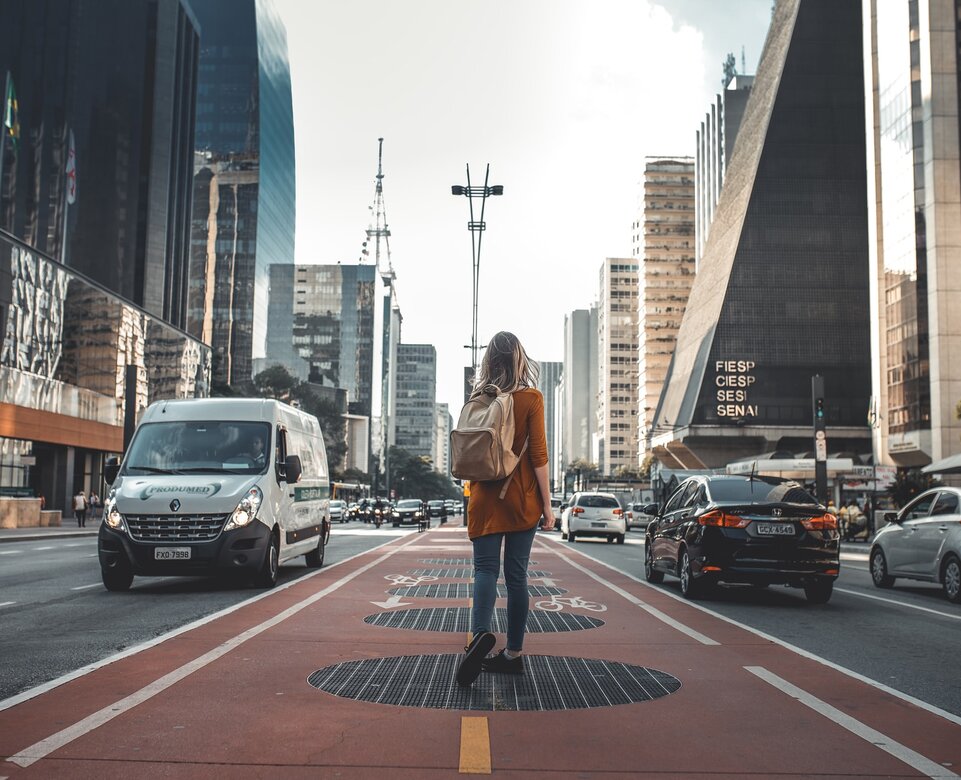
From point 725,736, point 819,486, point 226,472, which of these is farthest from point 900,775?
point 819,486

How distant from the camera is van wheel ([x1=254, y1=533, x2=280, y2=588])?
12125 mm

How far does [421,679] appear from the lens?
6.14 metres

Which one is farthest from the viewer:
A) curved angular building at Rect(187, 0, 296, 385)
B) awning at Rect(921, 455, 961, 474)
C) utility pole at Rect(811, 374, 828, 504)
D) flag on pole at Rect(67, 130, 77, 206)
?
curved angular building at Rect(187, 0, 296, 385)

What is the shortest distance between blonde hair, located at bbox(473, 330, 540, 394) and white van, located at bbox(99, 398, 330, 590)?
6.31 meters

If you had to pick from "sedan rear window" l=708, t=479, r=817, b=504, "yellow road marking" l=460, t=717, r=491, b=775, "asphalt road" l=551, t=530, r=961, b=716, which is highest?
"sedan rear window" l=708, t=479, r=817, b=504

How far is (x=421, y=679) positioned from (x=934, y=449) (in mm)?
52904

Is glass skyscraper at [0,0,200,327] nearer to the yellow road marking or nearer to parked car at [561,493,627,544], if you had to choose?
parked car at [561,493,627,544]

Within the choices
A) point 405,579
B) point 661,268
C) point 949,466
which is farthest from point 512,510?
point 661,268

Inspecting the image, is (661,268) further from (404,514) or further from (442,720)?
(442,720)

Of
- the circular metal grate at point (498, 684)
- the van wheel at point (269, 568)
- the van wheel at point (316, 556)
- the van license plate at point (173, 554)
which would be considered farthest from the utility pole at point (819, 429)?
the circular metal grate at point (498, 684)

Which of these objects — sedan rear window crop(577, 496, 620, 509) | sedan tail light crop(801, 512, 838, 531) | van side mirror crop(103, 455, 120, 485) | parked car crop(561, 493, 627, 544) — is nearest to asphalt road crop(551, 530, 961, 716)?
sedan tail light crop(801, 512, 838, 531)

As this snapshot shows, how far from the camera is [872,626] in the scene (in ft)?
32.8

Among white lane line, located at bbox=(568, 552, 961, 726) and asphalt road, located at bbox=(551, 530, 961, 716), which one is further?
asphalt road, located at bbox=(551, 530, 961, 716)

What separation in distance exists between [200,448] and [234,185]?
12416 cm
